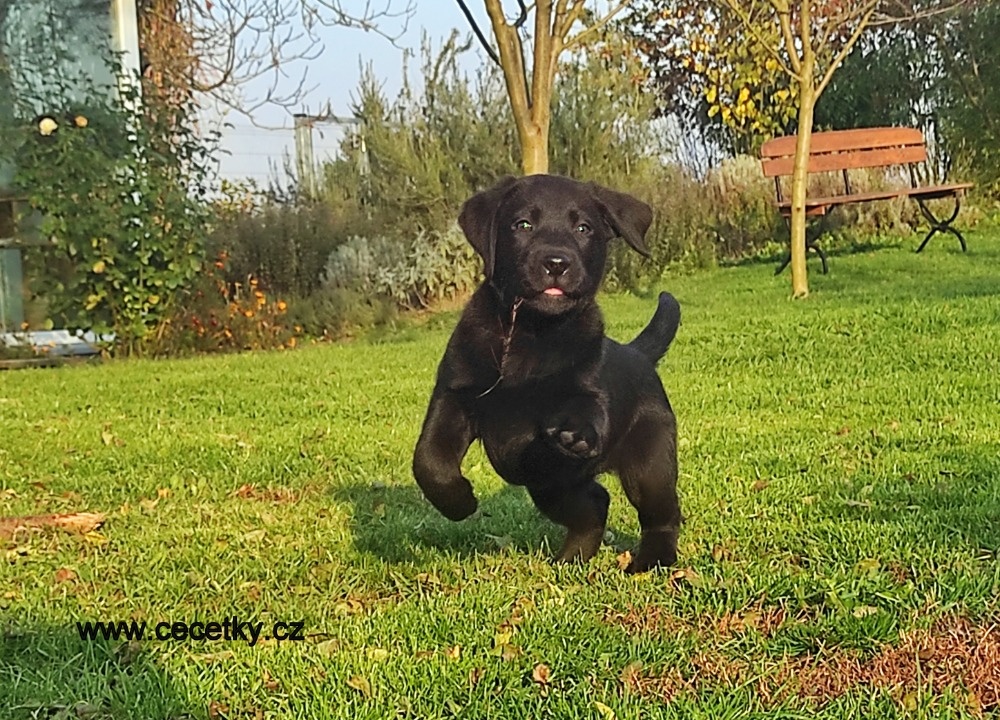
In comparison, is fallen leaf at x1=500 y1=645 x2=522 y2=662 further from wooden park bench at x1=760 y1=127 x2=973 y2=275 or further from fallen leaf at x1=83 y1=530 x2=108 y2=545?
wooden park bench at x1=760 y1=127 x2=973 y2=275

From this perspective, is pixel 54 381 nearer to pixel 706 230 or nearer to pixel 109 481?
pixel 109 481

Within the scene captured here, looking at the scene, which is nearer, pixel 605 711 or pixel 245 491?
pixel 605 711

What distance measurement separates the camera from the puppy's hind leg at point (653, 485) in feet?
10.2

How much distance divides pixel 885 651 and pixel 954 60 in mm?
16738

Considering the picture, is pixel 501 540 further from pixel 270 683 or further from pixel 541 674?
pixel 270 683

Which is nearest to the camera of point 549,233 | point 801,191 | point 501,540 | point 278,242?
point 549,233

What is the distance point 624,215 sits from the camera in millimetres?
3240

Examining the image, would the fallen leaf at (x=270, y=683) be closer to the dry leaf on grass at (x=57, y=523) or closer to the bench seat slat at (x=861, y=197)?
the dry leaf on grass at (x=57, y=523)

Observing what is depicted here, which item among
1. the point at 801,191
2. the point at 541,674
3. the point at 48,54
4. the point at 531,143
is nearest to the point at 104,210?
the point at 48,54

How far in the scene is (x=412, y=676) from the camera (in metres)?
2.49

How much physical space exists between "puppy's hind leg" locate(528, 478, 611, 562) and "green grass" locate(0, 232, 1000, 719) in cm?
9

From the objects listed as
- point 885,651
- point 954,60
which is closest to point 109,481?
point 885,651

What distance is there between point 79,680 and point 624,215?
1870 mm

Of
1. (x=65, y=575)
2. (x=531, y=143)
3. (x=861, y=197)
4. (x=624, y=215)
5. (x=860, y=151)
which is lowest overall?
(x=65, y=575)
